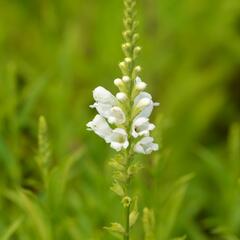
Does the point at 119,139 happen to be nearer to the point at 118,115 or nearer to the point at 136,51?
the point at 118,115

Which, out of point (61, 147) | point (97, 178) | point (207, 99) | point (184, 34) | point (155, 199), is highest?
point (184, 34)

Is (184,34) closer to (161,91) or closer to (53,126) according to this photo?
(161,91)

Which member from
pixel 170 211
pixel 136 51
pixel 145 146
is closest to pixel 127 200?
pixel 145 146

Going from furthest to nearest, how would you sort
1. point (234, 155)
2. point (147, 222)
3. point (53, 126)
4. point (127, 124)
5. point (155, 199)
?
point (53, 126) < point (234, 155) < point (155, 199) < point (147, 222) < point (127, 124)

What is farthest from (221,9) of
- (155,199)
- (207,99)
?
(155,199)

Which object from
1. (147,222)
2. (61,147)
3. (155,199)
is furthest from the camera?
(61,147)

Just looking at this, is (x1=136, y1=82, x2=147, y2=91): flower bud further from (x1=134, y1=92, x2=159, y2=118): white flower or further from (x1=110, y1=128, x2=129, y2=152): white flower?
(x1=110, y1=128, x2=129, y2=152): white flower

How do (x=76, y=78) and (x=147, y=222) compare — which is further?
(x=76, y=78)

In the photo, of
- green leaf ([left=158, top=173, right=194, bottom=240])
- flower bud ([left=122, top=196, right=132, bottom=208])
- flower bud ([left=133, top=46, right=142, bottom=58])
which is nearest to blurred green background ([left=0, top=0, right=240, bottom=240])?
green leaf ([left=158, top=173, right=194, bottom=240])
